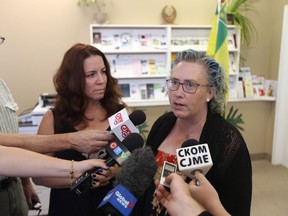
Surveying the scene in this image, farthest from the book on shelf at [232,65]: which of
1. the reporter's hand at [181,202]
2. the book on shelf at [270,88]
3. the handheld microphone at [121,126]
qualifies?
the reporter's hand at [181,202]

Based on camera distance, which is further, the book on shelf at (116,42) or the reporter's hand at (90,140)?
the book on shelf at (116,42)

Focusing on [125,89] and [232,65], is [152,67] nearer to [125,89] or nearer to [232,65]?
[125,89]

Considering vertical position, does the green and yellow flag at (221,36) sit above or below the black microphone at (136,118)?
above

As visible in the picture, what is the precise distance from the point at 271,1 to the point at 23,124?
148 inches

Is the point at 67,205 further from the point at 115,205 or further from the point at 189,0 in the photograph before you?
the point at 189,0

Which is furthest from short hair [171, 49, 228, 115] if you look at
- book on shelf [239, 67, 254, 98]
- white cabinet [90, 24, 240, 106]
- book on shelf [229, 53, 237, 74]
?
book on shelf [239, 67, 254, 98]

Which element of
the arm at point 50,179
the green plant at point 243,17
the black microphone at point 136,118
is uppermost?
the green plant at point 243,17

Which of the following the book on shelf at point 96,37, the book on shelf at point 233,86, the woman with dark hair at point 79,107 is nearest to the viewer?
the woman with dark hair at point 79,107

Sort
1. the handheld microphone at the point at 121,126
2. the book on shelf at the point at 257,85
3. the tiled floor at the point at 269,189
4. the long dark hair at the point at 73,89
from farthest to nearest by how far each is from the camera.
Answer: the book on shelf at the point at 257,85 → the tiled floor at the point at 269,189 → the long dark hair at the point at 73,89 → the handheld microphone at the point at 121,126

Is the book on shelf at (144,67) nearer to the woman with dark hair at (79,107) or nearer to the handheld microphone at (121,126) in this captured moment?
the woman with dark hair at (79,107)

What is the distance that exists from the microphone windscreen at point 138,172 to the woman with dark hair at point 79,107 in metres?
0.69

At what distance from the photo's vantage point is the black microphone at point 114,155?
2.98 ft

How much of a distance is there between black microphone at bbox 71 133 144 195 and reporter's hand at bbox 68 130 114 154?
0.12 metres

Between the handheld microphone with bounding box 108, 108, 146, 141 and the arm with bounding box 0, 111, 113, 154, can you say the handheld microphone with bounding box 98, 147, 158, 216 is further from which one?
the arm with bounding box 0, 111, 113, 154
